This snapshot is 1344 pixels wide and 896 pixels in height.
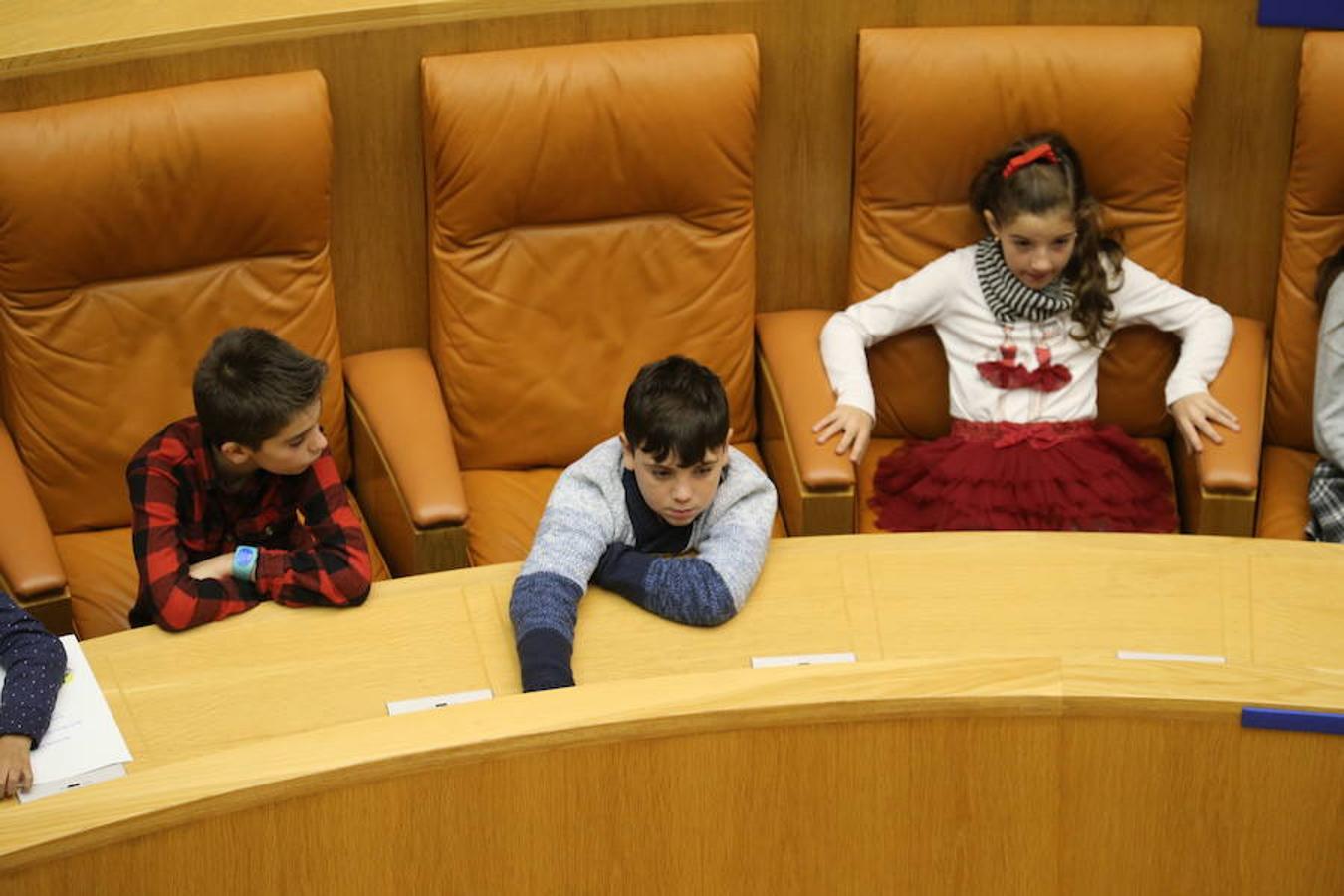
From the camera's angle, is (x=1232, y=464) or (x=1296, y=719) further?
(x=1232, y=464)

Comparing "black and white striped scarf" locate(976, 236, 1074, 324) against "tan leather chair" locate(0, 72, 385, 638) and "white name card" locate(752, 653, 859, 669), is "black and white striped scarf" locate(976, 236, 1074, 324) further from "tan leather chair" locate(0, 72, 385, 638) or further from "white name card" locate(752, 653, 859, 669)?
"tan leather chair" locate(0, 72, 385, 638)

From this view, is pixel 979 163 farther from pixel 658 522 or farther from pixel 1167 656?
pixel 1167 656

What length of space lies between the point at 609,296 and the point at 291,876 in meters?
1.42

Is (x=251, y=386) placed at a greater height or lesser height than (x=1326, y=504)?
greater

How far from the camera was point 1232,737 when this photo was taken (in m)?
2.16

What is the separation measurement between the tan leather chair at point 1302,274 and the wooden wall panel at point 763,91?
11 centimetres

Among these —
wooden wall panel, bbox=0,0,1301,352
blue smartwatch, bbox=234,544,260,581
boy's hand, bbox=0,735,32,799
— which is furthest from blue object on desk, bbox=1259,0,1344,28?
boy's hand, bbox=0,735,32,799

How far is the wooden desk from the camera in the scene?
2.02 m

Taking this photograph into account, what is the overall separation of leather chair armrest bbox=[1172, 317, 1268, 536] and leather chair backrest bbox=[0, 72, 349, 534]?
1425 millimetres

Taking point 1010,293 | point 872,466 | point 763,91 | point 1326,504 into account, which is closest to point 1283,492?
point 1326,504

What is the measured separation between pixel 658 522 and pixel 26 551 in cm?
92

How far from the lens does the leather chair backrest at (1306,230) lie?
3146 mm

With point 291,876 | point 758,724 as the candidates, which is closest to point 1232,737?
point 758,724

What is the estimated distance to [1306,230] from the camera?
327 cm
